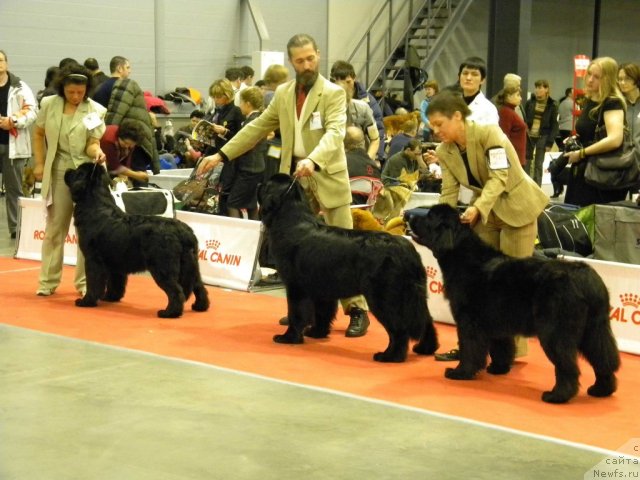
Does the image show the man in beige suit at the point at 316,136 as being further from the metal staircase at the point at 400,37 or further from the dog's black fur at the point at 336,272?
the metal staircase at the point at 400,37

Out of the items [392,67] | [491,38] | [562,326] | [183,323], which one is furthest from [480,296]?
[392,67]

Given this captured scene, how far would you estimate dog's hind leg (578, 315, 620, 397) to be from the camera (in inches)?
165

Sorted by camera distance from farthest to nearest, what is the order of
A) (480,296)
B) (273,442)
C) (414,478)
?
(480,296) < (273,442) < (414,478)

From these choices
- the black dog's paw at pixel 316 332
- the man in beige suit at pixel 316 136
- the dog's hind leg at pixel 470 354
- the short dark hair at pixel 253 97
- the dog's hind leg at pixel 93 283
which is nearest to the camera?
the dog's hind leg at pixel 470 354

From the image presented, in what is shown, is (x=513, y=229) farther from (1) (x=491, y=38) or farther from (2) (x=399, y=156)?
(1) (x=491, y=38)

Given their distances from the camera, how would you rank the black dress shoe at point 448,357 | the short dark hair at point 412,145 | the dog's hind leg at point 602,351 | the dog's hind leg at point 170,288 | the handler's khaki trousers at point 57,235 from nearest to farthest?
the dog's hind leg at point 602,351
the black dress shoe at point 448,357
the dog's hind leg at point 170,288
the handler's khaki trousers at point 57,235
the short dark hair at point 412,145

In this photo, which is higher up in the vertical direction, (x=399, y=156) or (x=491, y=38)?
(x=491, y=38)

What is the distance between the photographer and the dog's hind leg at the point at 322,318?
17.6 ft

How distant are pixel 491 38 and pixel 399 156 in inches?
186

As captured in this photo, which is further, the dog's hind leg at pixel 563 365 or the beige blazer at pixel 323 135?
the beige blazer at pixel 323 135

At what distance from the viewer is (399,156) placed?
8.52 metres

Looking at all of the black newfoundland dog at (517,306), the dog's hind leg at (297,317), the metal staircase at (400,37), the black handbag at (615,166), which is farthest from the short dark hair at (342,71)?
the metal staircase at (400,37)

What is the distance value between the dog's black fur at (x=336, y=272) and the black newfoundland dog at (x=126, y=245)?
812 millimetres

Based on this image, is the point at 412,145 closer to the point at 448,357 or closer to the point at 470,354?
the point at 448,357
